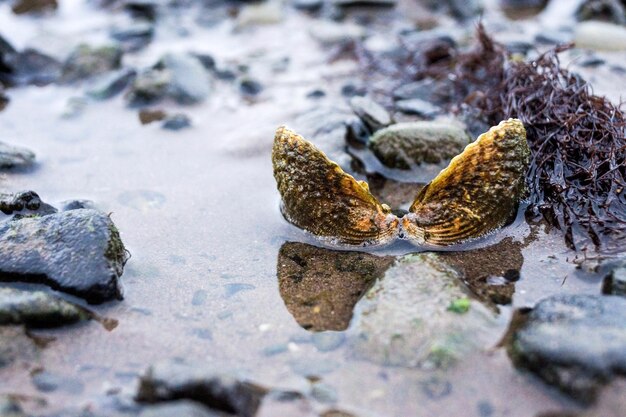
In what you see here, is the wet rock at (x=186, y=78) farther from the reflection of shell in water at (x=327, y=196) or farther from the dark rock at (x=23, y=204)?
the reflection of shell in water at (x=327, y=196)

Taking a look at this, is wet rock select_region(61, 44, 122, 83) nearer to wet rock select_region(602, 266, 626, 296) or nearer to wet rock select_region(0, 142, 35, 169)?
wet rock select_region(0, 142, 35, 169)

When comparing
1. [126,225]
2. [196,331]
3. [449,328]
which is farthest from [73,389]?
[449,328]

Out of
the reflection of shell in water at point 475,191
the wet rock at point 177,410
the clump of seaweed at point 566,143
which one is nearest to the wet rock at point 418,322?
the reflection of shell in water at point 475,191

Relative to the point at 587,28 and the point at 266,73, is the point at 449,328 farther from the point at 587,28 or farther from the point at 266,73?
the point at 587,28

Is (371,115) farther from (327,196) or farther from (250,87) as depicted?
(250,87)

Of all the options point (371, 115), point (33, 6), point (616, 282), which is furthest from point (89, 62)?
point (616, 282)
